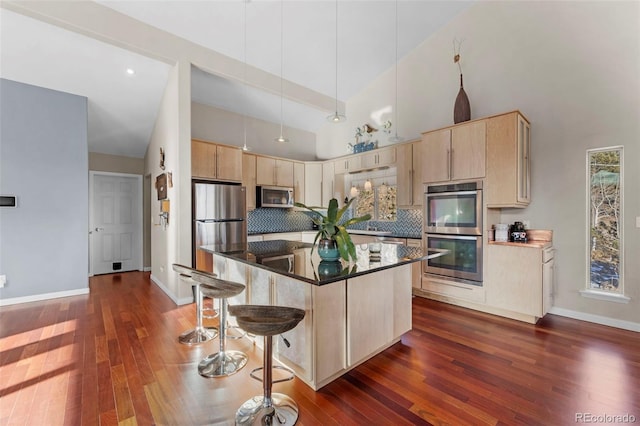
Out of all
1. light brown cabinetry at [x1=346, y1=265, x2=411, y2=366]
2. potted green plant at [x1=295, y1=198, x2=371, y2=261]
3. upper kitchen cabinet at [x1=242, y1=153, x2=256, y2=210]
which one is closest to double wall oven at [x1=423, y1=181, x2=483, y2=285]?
light brown cabinetry at [x1=346, y1=265, x2=411, y2=366]

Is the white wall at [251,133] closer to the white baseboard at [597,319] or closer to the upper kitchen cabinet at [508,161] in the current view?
the upper kitchen cabinet at [508,161]

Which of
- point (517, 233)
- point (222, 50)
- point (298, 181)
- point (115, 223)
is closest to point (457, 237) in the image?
point (517, 233)

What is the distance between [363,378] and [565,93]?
3.88 m

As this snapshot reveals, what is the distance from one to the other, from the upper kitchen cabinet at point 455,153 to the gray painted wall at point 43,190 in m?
5.17

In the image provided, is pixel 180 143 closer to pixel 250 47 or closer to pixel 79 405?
pixel 250 47

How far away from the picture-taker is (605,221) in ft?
10.2

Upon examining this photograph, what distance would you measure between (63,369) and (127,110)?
4106mm

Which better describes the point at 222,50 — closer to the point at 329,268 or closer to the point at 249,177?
the point at 249,177

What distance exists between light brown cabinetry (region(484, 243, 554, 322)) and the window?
1.35 ft

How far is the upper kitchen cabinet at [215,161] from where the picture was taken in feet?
13.9

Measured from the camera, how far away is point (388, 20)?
402 centimetres

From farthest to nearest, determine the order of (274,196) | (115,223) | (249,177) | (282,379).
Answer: (115,223) < (274,196) < (249,177) < (282,379)

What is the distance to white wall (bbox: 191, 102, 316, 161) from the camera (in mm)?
5000

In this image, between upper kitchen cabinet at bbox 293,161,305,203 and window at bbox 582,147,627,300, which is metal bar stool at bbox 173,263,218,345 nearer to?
upper kitchen cabinet at bbox 293,161,305,203
